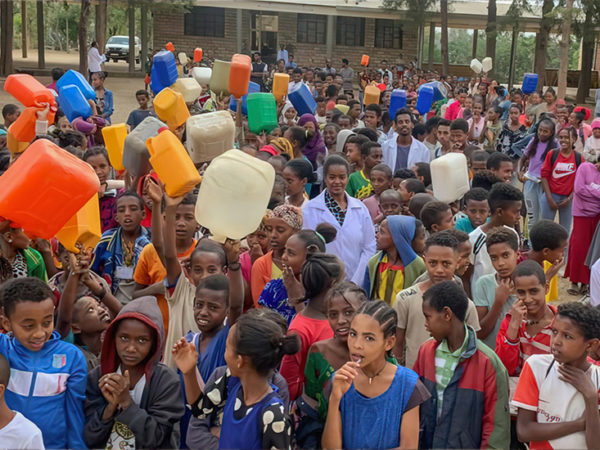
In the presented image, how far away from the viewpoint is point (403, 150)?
791cm

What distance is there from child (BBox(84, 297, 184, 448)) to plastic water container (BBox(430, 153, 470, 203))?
3.17 metres

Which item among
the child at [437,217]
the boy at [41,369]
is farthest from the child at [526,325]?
the boy at [41,369]

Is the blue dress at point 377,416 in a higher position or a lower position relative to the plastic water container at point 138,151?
lower

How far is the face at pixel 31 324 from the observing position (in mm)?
3109

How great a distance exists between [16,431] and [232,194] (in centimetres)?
140

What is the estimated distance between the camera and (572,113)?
11.2 m

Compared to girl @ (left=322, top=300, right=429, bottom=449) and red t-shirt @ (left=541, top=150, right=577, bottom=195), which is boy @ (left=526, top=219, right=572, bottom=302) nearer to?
girl @ (left=322, top=300, right=429, bottom=449)

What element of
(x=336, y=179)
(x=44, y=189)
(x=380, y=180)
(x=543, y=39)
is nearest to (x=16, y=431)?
(x=44, y=189)

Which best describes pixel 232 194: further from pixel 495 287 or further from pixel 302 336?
pixel 495 287

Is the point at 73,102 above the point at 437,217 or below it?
above

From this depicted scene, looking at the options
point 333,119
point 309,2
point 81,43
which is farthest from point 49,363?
point 309,2

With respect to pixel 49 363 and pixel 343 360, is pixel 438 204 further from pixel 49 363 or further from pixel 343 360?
pixel 49 363

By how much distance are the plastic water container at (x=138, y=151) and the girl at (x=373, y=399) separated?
8.79 ft

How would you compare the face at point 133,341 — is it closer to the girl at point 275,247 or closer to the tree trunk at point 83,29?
the girl at point 275,247
